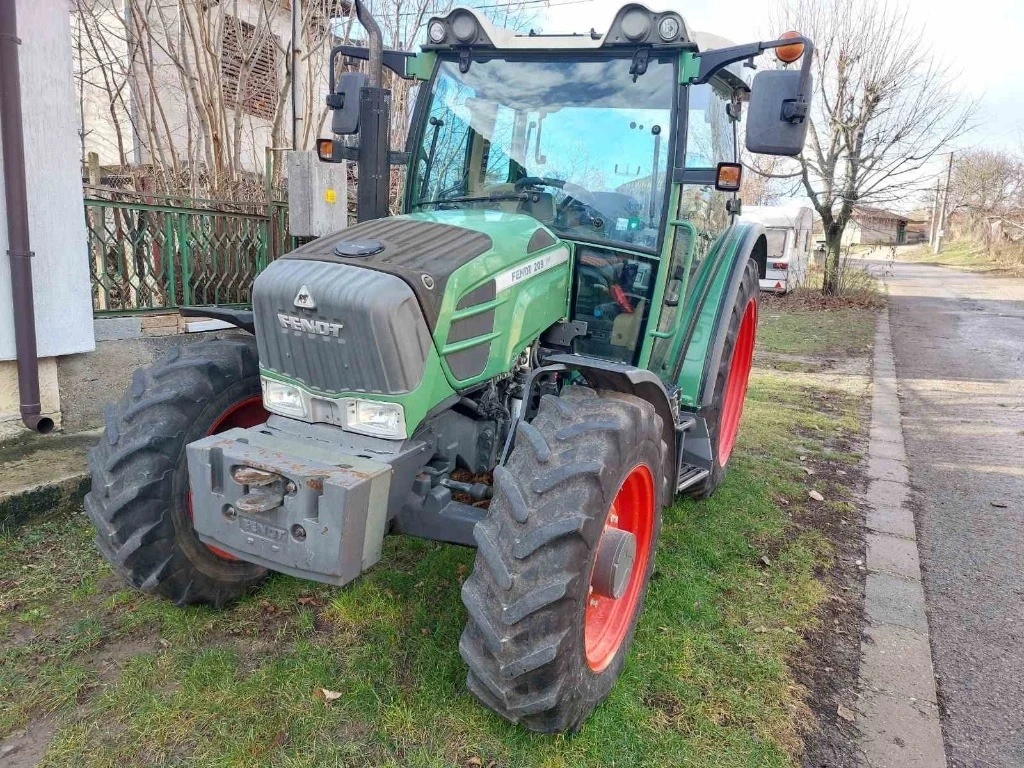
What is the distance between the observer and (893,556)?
3.96 m

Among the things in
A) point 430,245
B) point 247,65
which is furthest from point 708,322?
point 247,65

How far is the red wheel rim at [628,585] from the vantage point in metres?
2.63

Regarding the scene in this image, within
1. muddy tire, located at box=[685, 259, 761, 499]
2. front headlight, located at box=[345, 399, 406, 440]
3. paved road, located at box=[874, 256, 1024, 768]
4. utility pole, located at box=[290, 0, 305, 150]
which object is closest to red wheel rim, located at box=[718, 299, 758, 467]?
muddy tire, located at box=[685, 259, 761, 499]

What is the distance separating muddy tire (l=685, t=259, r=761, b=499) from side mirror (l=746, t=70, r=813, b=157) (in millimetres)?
1279

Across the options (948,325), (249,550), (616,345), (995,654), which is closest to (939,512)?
(995,654)

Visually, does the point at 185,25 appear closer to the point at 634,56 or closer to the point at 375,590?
the point at 634,56

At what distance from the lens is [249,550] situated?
2.29m

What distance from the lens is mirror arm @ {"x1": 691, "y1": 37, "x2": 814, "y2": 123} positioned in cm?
275

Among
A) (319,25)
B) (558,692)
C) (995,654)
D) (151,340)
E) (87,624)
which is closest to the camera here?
(558,692)

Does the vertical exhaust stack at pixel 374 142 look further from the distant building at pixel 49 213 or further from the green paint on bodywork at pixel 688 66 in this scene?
the distant building at pixel 49 213

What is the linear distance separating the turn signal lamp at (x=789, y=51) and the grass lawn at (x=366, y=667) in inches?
89.0

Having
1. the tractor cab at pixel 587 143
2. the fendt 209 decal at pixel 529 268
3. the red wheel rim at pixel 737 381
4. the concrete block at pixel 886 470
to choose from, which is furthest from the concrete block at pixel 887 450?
the fendt 209 decal at pixel 529 268

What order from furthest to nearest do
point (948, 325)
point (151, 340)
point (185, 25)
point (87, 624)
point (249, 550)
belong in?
point (948, 325)
point (185, 25)
point (151, 340)
point (87, 624)
point (249, 550)

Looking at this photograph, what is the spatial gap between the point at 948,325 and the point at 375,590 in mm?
14059
